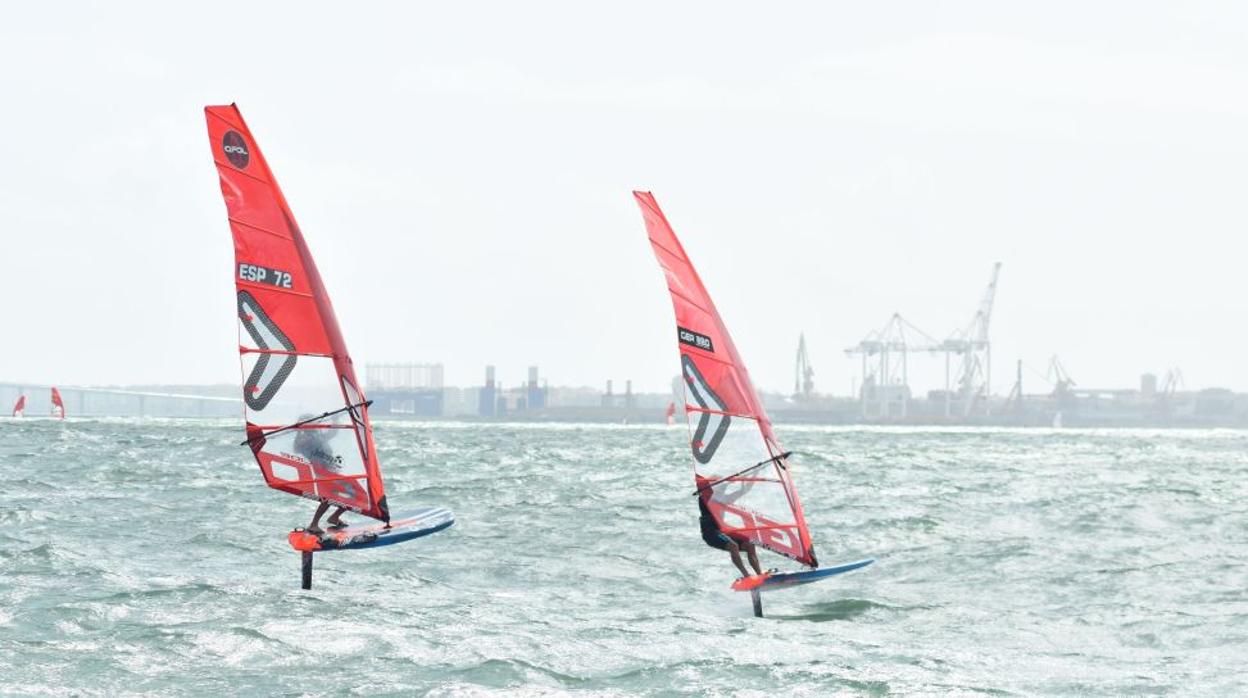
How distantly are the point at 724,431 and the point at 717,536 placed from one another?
1158mm

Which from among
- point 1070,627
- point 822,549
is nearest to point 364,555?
point 822,549

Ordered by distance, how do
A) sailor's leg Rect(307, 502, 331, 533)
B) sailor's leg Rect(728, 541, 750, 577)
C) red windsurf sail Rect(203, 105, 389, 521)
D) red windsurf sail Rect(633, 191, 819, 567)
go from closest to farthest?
sailor's leg Rect(307, 502, 331, 533), red windsurf sail Rect(203, 105, 389, 521), red windsurf sail Rect(633, 191, 819, 567), sailor's leg Rect(728, 541, 750, 577)

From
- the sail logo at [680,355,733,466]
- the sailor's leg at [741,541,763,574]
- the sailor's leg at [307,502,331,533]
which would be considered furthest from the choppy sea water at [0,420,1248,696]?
the sail logo at [680,355,733,466]

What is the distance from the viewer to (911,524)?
29.7 meters

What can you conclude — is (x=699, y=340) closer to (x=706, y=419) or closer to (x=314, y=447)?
(x=706, y=419)

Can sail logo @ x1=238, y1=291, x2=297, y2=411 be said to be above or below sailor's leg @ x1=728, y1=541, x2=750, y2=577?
above

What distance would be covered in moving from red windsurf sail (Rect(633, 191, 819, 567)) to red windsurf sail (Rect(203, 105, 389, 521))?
343 cm

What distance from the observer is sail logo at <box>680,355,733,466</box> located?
17.8m

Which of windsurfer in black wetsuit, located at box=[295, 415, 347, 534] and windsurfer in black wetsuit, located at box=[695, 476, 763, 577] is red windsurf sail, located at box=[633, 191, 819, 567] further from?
windsurfer in black wetsuit, located at box=[295, 415, 347, 534]

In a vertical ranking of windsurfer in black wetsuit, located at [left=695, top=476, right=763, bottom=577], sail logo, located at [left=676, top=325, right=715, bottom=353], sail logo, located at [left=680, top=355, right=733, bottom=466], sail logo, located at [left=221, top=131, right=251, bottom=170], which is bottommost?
windsurfer in black wetsuit, located at [left=695, top=476, right=763, bottom=577]

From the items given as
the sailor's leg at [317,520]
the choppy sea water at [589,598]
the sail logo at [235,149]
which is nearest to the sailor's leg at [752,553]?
the choppy sea water at [589,598]

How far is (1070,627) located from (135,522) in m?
14.1

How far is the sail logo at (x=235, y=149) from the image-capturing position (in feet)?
57.3

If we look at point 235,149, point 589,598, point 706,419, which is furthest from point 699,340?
point 235,149
